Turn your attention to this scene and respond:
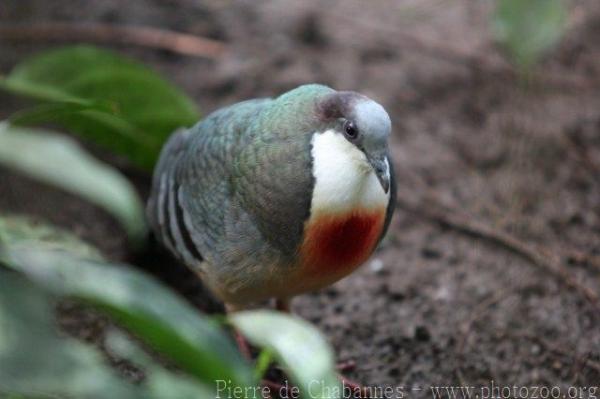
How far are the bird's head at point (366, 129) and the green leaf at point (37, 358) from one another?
3.45 feet

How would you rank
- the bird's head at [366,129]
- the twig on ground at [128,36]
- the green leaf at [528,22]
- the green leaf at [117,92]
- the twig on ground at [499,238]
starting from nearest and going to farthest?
the bird's head at [366,129]
the twig on ground at [499,238]
the green leaf at [528,22]
the green leaf at [117,92]
the twig on ground at [128,36]

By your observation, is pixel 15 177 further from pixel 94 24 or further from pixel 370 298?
pixel 370 298

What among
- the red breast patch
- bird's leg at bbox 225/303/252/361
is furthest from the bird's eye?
bird's leg at bbox 225/303/252/361

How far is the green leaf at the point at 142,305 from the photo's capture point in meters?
1.50

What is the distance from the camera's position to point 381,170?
7.60 feet

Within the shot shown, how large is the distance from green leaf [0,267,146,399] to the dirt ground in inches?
59.0

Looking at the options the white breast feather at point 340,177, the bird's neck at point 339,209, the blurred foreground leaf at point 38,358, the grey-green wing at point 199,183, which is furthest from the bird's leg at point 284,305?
the blurred foreground leaf at point 38,358

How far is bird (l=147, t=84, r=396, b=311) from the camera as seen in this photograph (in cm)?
238

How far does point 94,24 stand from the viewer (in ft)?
15.0

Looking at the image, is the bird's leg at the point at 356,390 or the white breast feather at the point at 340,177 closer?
the white breast feather at the point at 340,177

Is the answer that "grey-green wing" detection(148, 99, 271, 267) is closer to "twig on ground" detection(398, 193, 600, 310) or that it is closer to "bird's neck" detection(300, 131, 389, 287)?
"bird's neck" detection(300, 131, 389, 287)

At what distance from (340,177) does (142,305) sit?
962mm

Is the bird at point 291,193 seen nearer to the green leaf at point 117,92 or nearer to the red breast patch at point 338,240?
the red breast patch at point 338,240

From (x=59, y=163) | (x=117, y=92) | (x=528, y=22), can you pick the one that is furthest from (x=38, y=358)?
(x=528, y=22)
